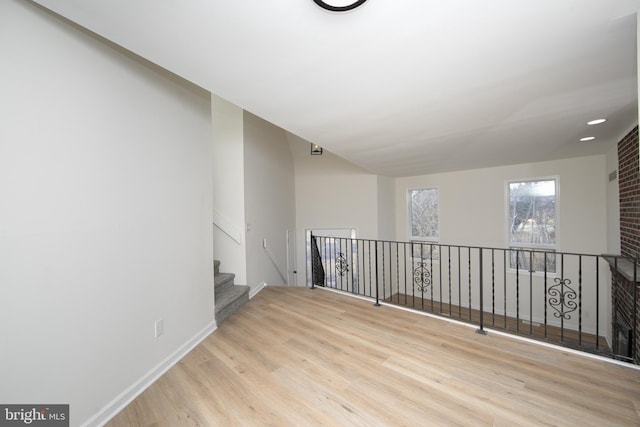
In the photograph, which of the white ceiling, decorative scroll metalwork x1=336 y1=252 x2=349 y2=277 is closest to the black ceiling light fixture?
the white ceiling

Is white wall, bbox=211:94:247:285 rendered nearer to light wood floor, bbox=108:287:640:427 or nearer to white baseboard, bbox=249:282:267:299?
white baseboard, bbox=249:282:267:299

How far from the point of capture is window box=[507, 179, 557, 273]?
4.51 meters

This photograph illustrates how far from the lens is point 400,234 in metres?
6.25

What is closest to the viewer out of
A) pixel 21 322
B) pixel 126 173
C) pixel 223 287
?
pixel 21 322

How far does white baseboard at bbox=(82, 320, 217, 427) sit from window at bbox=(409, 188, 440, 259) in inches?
187

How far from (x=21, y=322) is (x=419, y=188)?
20.2ft

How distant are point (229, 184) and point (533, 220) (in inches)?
212

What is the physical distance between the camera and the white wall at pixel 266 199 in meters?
3.80

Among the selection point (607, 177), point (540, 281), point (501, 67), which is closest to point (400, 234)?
point (540, 281)

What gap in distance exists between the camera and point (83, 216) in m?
1.44

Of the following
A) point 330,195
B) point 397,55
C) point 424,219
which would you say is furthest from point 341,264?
point 397,55

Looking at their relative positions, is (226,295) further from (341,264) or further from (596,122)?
(596,122)

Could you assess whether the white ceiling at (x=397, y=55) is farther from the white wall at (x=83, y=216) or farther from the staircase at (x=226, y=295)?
the staircase at (x=226, y=295)

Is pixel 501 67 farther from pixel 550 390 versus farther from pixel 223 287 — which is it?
pixel 223 287
